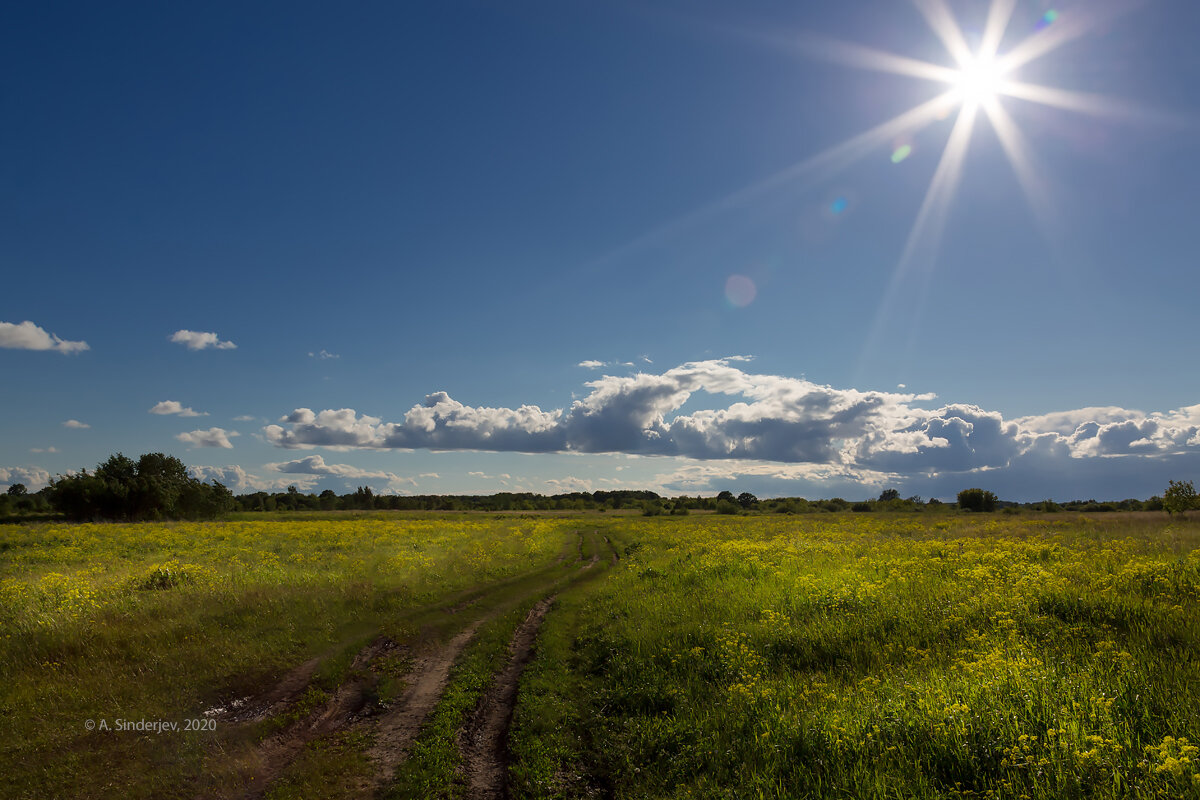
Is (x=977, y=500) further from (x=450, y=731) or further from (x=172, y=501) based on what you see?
(x=172, y=501)

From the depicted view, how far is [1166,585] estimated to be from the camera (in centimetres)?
1275

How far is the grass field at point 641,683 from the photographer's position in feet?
23.1

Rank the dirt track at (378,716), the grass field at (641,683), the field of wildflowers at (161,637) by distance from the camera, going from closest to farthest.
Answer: the grass field at (641,683), the dirt track at (378,716), the field of wildflowers at (161,637)

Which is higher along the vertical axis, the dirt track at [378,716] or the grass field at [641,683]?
the grass field at [641,683]

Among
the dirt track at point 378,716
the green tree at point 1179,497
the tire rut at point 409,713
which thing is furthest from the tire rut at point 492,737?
the green tree at point 1179,497

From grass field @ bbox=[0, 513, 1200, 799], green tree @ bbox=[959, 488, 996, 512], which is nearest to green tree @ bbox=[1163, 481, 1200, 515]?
grass field @ bbox=[0, 513, 1200, 799]

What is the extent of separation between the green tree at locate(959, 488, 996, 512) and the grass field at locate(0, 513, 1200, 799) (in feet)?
330

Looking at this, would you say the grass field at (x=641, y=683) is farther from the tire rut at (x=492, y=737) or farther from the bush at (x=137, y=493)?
the bush at (x=137, y=493)

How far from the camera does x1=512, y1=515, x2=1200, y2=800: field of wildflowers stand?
6488 millimetres

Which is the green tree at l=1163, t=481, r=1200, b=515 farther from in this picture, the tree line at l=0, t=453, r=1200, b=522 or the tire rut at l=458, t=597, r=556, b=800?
the tire rut at l=458, t=597, r=556, b=800

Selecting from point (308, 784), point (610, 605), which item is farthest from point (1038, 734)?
point (610, 605)

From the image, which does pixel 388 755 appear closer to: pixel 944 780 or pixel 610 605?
pixel 944 780

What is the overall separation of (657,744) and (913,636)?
23.6 ft

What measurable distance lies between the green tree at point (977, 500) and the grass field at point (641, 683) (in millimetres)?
100493
